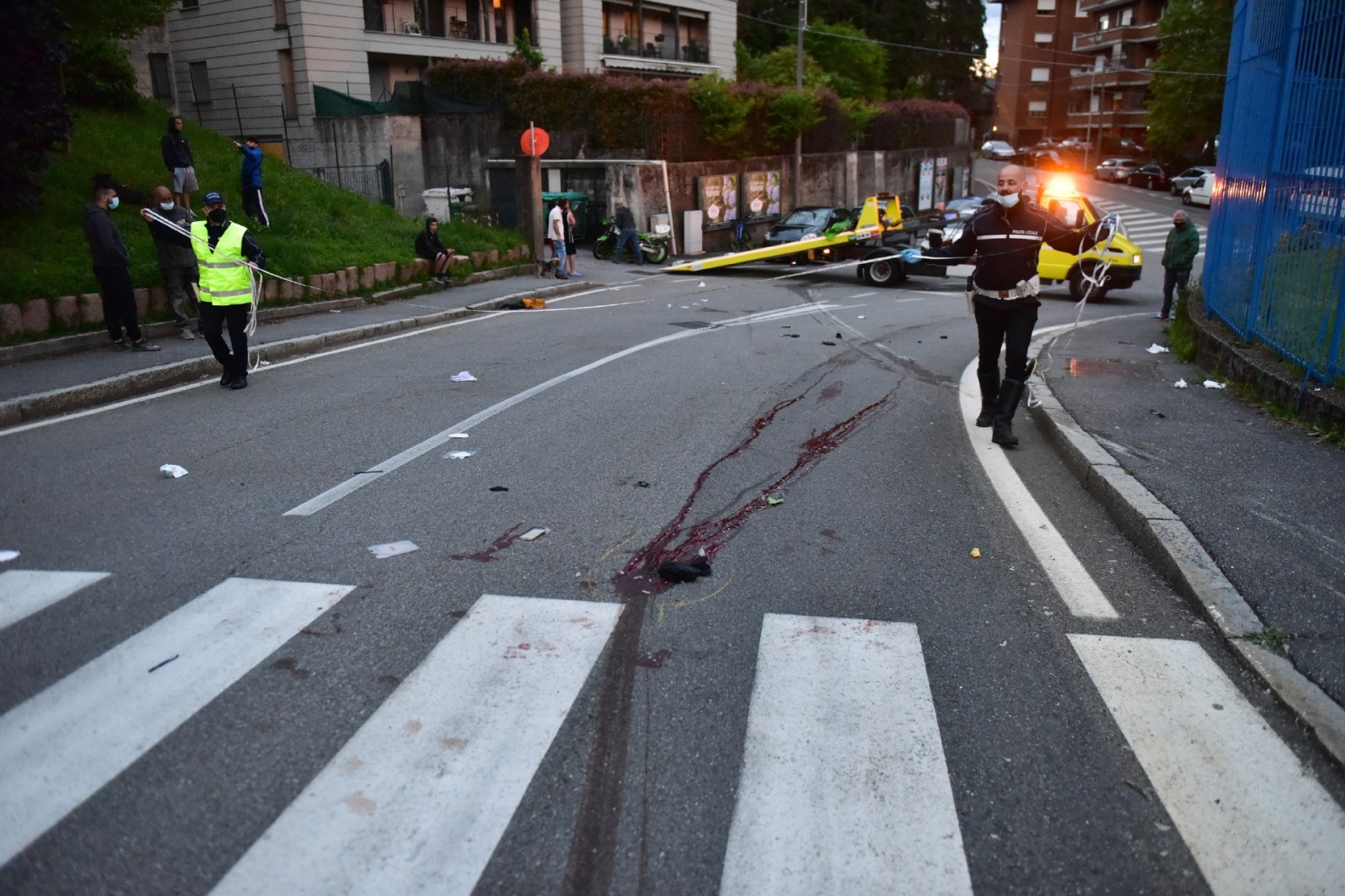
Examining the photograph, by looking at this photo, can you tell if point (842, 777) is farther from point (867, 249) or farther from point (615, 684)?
point (867, 249)

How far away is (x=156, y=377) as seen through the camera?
1117 centimetres

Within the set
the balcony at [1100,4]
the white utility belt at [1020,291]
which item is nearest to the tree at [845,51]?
the balcony at [1100,4]

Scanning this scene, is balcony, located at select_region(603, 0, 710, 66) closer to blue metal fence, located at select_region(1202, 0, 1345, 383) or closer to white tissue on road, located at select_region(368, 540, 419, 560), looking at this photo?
→ blue metal fence, located at select_region(1202, 0, 1345, 383)

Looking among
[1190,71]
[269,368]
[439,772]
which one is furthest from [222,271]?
[1190,71]

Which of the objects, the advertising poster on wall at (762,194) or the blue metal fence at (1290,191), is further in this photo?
the advertising poster on wall at (762,194)

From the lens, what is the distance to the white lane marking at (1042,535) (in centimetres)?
520

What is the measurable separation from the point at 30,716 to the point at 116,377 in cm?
770

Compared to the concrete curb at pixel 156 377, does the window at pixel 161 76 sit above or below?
above

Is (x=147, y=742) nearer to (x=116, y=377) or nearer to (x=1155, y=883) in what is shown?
(x=1155, y=883)

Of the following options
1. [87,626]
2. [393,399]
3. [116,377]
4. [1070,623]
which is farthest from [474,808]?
[116,377]

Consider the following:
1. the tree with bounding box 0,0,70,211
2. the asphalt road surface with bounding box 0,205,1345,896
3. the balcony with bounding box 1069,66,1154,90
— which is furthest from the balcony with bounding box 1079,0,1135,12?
the asphalt road surface with bounding box 0,205,1345,896

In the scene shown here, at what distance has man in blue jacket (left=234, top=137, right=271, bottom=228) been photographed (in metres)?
19.0

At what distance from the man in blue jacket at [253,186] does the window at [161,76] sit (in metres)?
21.5

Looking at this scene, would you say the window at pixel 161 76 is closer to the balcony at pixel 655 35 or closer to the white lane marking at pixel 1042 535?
the balcony at pixel 655 35
